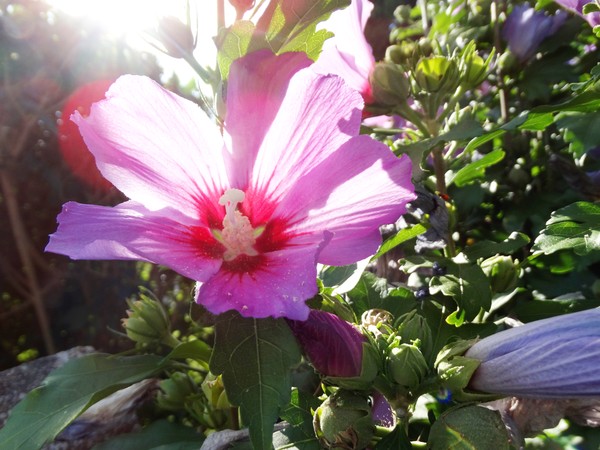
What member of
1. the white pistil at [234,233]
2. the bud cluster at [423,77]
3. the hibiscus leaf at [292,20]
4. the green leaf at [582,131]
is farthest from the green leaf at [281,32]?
the green leaf at [582,131]

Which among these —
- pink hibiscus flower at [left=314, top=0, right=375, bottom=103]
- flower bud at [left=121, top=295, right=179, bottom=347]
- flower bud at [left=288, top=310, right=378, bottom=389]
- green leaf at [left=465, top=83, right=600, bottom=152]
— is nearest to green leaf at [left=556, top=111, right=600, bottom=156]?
green leaf at [left=465, top=83, right=600, bottom=152]

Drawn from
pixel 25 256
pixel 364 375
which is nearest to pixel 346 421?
pixel 364 375

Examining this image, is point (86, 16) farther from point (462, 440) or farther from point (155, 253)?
point (462, 440)

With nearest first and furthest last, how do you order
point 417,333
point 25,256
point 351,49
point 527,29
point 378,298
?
point 417,333 < point 378,298 < point 351,49 < point 527,29 < point 25,256

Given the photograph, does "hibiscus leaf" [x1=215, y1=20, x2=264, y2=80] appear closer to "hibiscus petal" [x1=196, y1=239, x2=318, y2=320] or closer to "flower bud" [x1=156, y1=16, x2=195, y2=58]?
"flower bud" [x1=156, y1=16, x2=195, y2=58]

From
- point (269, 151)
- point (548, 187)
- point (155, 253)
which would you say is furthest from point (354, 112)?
point (548, 187)

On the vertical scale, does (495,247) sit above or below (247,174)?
below

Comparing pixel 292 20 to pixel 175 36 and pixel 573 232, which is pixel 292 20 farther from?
A: pixel 573 232

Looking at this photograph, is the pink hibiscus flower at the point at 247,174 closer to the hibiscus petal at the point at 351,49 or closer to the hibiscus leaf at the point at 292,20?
the hibiscus leaf at the point at 292,20
